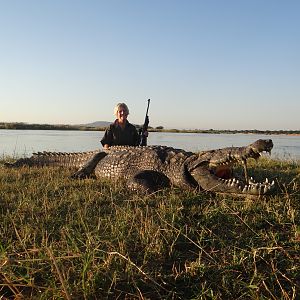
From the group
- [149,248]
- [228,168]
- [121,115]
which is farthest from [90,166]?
[149,248]

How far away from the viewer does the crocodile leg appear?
7.48m

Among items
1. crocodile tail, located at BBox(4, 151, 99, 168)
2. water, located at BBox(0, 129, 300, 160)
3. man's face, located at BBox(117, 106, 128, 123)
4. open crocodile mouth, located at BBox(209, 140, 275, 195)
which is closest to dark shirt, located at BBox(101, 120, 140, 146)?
man's face, located at BBox(117, 106, 128, 123)

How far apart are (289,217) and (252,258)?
119cm

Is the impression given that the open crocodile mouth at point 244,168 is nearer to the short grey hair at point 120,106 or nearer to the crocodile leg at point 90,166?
the crocodile leg at point 90,166

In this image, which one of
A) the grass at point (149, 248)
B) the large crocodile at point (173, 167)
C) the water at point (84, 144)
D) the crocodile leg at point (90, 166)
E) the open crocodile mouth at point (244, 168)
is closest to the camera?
the grass at point (149, 248)

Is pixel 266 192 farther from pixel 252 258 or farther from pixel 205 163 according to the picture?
pixel 252 258

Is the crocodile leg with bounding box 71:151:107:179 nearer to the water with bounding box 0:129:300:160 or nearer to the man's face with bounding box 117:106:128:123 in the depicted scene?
the man's face with bounding box 117:106:128:123

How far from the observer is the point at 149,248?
123 inches

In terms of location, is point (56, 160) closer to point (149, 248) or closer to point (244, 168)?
point (244, 168)

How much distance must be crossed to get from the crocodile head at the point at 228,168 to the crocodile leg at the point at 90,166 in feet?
8.50

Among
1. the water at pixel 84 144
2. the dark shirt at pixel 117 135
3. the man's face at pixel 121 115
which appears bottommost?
the water at pixel 84 144

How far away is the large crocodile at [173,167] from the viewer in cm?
496

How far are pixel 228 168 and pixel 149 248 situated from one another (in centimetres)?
303

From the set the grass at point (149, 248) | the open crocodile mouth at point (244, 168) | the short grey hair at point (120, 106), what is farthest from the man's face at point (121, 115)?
the grass at point (149, 248)
